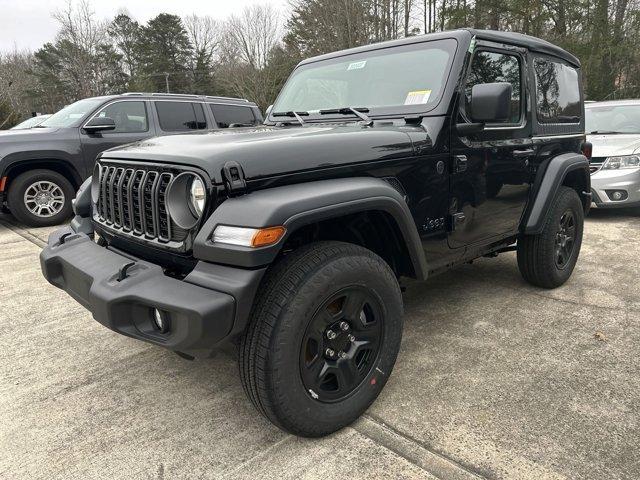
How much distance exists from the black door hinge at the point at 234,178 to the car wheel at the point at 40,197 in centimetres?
598

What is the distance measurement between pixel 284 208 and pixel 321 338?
65cm

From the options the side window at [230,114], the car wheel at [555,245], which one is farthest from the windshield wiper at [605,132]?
the side window at [230,114]

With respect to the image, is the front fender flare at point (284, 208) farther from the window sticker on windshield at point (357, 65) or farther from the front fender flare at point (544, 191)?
the front fender flare at point (544, 191)

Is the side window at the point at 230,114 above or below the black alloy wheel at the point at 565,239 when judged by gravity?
above

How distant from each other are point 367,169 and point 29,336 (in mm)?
2766

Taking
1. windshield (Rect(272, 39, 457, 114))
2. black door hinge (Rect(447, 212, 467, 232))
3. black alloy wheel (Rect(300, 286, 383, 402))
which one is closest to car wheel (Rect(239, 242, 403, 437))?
black alloy wheel (Rect(300, 286, 383, 402))

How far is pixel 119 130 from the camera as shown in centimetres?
723

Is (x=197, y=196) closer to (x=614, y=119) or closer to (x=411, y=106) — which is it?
(x=411, y=106)

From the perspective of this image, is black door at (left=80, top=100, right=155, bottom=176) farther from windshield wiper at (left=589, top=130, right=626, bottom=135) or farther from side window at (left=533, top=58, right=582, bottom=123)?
windshield wiper at (left=589, top=130, right=626, bottom=135)

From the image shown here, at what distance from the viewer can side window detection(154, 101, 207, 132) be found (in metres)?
7.54

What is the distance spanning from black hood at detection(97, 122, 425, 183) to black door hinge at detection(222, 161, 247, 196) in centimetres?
2

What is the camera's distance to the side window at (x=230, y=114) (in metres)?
8.04

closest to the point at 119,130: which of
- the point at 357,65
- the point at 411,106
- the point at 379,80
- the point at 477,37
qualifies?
the point at 357,65

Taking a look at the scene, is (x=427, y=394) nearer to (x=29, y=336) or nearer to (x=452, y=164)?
(x=452, y=164)
